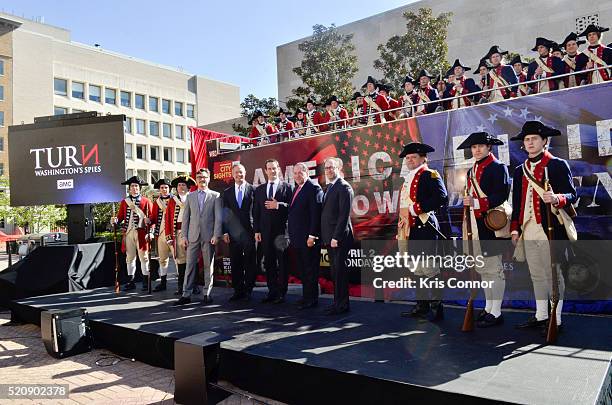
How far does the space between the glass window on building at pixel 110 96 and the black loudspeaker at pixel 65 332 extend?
45.3m

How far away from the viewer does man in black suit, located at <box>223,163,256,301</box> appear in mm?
6598

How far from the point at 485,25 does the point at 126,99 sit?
35.6 metres

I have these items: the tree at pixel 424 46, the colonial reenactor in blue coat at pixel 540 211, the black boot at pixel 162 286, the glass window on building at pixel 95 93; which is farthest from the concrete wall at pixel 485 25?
the black boot at pixel 162 286

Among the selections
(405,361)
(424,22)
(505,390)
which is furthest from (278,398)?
(424,22)

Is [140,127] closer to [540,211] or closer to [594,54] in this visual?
[594,54]

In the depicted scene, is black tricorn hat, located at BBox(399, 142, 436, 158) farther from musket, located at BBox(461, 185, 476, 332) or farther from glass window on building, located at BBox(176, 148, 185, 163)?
A: glass window on building, located at BBox(176, 148, 185, 163)

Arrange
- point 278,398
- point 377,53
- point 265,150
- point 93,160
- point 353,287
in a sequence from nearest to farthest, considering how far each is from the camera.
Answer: point 278,398 < point 353,287 < point 93,160 < point 265,150 < point 377,53

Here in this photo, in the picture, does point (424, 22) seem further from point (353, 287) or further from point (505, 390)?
point (505, 390)

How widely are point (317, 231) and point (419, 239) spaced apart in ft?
4.39

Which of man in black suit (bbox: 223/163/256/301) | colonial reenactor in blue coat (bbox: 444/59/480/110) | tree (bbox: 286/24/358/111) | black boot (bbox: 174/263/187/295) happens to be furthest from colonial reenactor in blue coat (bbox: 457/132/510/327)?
tree (bbox: 286/24/358/111)

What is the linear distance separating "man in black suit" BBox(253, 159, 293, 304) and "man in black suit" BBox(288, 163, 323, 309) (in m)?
0.35

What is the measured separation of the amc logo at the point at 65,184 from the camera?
8.23 m

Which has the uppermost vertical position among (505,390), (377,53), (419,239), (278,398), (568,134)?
(377,53)

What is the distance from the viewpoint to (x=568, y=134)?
541cm
